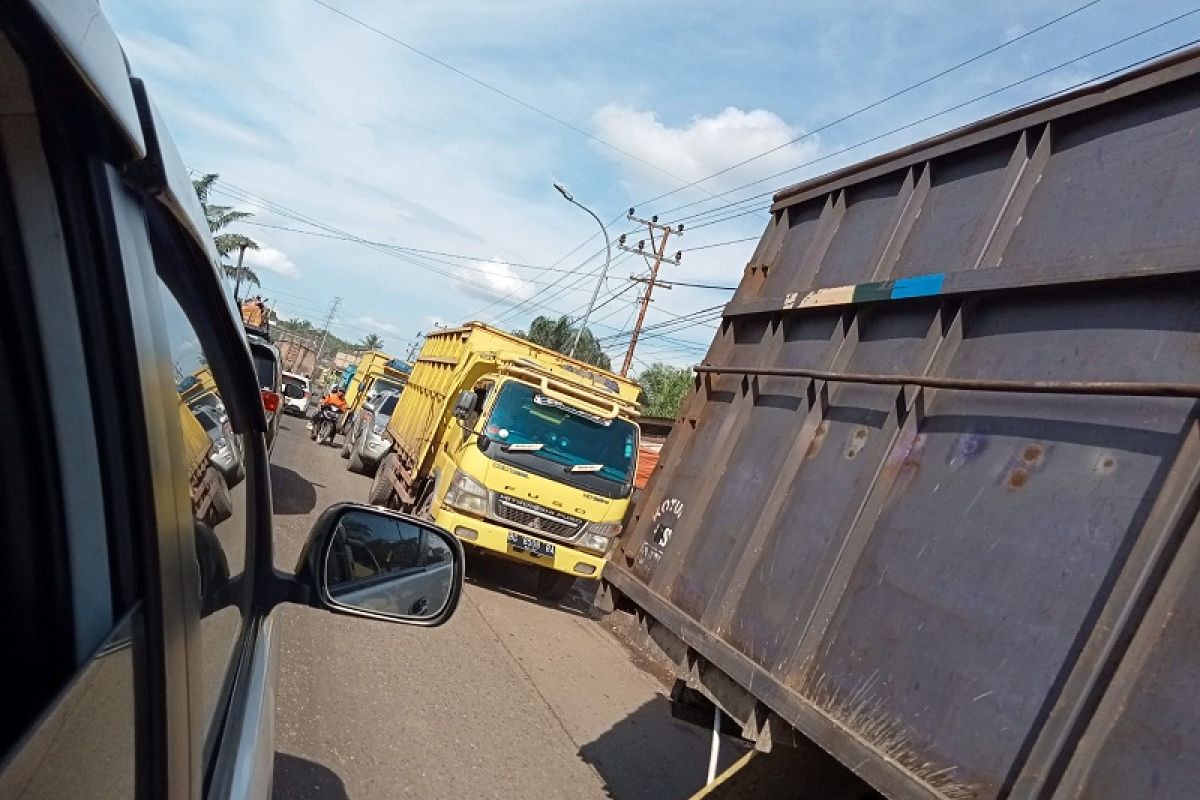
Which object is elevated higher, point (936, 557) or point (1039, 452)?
point (1039, 452)

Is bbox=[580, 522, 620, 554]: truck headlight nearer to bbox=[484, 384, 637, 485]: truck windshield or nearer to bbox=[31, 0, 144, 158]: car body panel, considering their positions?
bbox=[484, 384, 637, 485]: truck windshield

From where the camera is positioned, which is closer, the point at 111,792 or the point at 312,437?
the point at 111,792

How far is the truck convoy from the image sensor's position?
225 cm

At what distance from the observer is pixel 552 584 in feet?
34.1

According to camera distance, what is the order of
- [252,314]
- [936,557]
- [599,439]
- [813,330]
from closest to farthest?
1. [936,557]
2. [813,330]
3. [599,439]
4. [252,314]

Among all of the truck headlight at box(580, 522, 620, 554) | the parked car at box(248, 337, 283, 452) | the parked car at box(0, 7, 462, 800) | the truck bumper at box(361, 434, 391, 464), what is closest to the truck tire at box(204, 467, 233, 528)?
the parked car at box(0, 7, 462, 800)

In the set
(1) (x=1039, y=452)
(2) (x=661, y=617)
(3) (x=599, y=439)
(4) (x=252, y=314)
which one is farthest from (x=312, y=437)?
(1) (x=1039, y=452)

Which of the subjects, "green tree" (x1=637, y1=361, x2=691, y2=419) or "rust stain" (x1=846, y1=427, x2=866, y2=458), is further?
"green tree" (x1=637, y1=361, x2=691, y2=419)

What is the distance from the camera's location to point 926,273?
3.49 m

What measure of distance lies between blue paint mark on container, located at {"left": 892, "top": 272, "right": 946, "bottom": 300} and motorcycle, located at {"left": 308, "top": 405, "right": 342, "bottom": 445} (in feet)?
74.4

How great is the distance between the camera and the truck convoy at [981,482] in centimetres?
225

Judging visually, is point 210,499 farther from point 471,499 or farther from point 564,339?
point 564,339

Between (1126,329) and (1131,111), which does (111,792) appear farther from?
(1131,111)

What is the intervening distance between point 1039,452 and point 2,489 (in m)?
2.61
